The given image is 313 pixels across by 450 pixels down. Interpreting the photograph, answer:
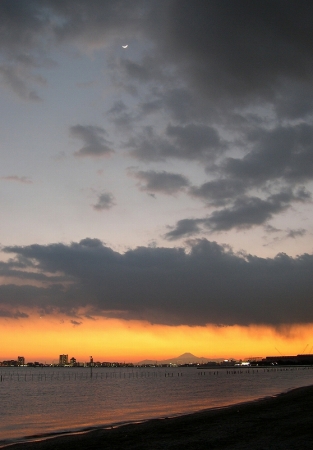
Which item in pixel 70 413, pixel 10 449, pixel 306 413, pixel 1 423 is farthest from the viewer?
pixel 70 413

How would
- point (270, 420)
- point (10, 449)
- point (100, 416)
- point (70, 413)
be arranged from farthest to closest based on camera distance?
point (70, 413), point (100, 416), point (270, 420), point (10, 449)

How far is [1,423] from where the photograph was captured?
51.3 m

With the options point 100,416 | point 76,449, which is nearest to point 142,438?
point 76,449

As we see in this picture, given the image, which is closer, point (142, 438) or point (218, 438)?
point (218, 438)

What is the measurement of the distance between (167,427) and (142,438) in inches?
253

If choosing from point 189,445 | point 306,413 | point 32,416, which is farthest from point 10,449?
point 32,416

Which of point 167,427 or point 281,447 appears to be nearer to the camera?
point 281,447

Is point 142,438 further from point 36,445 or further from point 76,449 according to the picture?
point 36,445

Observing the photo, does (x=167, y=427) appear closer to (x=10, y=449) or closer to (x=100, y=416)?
(x=10, y=449)

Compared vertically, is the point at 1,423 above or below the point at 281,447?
below

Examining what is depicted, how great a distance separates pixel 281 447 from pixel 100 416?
120 feet

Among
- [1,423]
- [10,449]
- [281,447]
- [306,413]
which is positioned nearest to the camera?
[281,447]

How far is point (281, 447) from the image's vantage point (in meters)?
23.1

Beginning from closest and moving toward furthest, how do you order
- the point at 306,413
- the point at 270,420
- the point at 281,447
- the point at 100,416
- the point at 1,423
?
the point at 281,447 < the point at 270,420 < the point at 306,413 < the point at 1,423 < the point at 100,416
